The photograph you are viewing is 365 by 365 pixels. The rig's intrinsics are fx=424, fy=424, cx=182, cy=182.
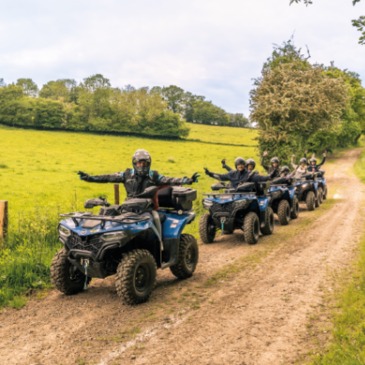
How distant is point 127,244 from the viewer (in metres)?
6.68

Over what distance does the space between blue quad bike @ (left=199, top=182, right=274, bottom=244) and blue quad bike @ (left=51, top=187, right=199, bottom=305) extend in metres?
3.27

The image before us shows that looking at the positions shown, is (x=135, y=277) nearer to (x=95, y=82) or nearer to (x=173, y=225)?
→ (x=173, y=225)

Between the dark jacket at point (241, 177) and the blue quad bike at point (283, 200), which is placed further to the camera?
the blue quad bike at point (283, 200)

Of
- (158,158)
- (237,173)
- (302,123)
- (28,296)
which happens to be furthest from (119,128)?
(28,296)

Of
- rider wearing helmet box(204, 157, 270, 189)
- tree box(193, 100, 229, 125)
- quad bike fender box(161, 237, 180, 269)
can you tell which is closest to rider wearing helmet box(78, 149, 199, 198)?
quad bike fender box(161, 237, 180, 269)

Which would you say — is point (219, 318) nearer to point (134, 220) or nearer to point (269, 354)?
point (269, 354)

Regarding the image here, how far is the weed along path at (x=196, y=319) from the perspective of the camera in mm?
4824

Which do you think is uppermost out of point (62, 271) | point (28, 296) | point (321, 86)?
point (321, 86)

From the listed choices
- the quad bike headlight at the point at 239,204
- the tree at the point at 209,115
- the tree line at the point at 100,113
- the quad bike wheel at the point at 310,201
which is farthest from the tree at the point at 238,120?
the quad bike headlight at the point at 239,204

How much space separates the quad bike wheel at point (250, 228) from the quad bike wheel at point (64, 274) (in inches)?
199

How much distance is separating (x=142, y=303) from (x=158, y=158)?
36630mm

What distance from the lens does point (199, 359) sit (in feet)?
15.3

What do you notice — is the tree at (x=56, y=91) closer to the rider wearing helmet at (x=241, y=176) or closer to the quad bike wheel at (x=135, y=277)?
the rider wearing helmet at (x=241, y=176)

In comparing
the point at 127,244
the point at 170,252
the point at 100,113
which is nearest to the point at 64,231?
the point at 127,244
